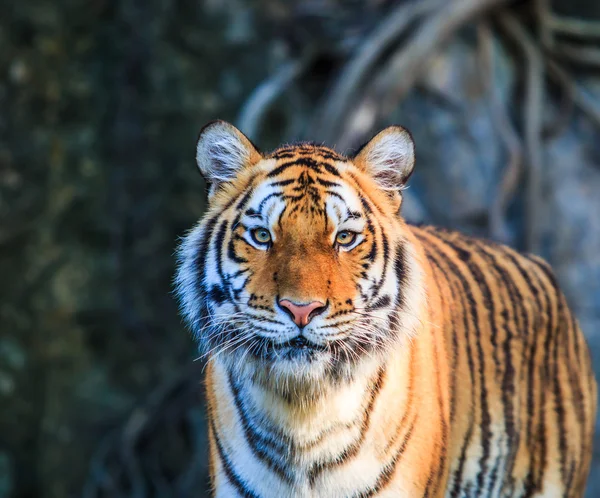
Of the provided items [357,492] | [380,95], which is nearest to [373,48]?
[380,95]

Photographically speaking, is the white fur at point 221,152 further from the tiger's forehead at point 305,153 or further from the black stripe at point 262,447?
the black stripe at point 262,447

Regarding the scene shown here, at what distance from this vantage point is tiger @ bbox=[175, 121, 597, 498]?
2.24 m

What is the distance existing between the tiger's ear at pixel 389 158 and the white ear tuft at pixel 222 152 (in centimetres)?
29

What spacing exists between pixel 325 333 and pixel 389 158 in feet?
1.82

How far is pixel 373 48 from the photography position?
554cm

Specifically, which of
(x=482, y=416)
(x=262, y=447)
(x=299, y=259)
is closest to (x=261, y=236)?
(x=299, y=259)

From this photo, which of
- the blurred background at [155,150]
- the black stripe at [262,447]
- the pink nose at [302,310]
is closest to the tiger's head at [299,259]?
the pink nose at [302,310]

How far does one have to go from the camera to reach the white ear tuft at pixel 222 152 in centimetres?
246

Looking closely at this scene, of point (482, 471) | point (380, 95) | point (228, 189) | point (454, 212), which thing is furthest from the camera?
point (454, 212)

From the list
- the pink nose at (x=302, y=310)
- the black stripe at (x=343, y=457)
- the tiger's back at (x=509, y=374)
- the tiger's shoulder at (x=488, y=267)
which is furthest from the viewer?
the tiger's shoulder at (x=488, y=267)

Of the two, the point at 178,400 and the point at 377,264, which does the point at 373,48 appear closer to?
the point at 178,400

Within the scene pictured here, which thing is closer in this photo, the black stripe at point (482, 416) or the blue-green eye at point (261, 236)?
the blue-green eye at point (261, 236)

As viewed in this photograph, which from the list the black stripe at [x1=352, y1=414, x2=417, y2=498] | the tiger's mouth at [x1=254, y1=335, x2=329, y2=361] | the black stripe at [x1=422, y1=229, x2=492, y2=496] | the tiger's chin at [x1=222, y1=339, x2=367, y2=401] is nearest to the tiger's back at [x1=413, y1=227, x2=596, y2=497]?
the black stripe at [x1=422, y1=229, x2=492, y2=496]

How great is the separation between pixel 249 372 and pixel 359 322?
0.32m
